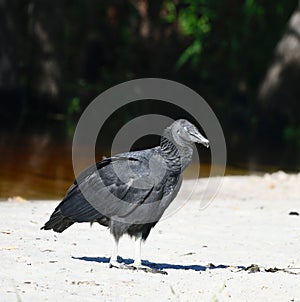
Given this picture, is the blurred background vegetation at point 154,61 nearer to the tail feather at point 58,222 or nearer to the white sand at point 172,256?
the white sand at point 172,256

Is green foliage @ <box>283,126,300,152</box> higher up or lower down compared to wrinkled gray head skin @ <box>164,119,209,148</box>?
higher up

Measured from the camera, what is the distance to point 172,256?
7.37 m

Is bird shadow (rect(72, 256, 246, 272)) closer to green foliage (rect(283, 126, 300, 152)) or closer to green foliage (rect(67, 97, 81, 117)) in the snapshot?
green foliage (rect(283, 126, 300, 152))

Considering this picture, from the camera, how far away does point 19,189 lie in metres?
12.0

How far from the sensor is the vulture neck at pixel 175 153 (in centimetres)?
654

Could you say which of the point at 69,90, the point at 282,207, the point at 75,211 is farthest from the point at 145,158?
the point at 69,90

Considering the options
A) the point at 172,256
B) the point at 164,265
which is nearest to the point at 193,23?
the point at 172,256

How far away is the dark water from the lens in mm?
12102

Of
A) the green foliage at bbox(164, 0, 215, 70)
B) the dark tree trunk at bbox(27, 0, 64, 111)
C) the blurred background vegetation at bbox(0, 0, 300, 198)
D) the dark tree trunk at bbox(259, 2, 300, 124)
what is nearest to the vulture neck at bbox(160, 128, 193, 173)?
the blurred background vegetation at bbox(0, 0, 300, 198)

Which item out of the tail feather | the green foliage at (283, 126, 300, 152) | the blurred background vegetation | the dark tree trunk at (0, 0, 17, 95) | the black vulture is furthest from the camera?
the dark tree trunk at (0, 0, 17, 95)

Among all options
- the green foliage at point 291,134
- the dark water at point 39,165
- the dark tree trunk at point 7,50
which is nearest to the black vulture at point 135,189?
the dark water at point 39,165

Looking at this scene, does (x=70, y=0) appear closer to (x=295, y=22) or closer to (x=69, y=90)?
(x=69, y=90)

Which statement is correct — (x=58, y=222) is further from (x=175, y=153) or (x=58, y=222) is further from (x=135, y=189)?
(x=175, y=153)

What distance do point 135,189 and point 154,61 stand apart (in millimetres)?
20759
